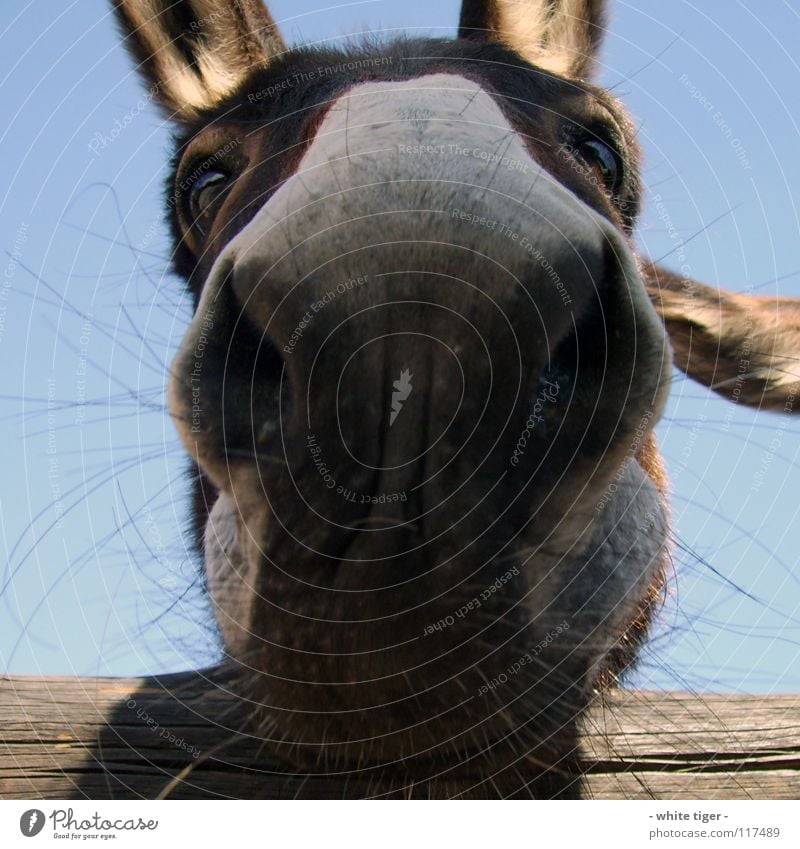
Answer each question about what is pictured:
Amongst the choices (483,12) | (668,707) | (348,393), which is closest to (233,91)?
(483,12)

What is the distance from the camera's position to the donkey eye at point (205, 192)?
1.83 metres

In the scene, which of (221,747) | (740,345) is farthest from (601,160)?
(221,747)

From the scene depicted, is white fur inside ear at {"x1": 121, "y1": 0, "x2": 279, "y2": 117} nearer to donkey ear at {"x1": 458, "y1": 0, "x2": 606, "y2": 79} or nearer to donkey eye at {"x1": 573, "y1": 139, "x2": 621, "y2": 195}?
donkey ear at {"x1": 458, "y1": 0, "x2": 606, "y2": 79}

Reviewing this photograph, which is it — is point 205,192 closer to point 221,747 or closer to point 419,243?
point 419,243

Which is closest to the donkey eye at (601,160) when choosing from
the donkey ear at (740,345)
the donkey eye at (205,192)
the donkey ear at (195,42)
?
the donkey ear at (740,345)

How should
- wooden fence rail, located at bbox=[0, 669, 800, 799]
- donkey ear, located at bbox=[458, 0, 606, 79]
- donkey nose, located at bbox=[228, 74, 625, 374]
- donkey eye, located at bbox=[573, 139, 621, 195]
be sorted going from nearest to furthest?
donkey nose, located at bbox=[228, 74, 625, 374]
wooden fence rail, located at bbox=[0, 669, 800, 799]
donkey eye, located at bbox=[573, 139, 621, 195]
donkey ear, located at bbox=[458, 0, 606, 79]

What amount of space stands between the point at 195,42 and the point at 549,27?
0.94 metres

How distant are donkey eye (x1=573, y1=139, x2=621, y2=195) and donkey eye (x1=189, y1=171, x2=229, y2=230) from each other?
2.41ft

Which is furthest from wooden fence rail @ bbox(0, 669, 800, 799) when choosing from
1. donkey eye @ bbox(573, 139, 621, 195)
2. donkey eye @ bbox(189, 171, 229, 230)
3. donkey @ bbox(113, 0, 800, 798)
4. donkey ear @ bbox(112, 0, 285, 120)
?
donkey ear @ bbox(112, 0, 285, 120)

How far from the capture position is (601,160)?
182 cm

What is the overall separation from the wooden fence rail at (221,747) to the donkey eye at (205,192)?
954mm

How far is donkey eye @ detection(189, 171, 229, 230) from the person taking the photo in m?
1.83

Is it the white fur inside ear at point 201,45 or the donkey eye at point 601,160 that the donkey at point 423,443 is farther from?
the white fur inside ear at point 201,45

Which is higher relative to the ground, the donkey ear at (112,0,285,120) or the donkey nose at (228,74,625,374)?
the donkey ear at (112,0,285,120)
